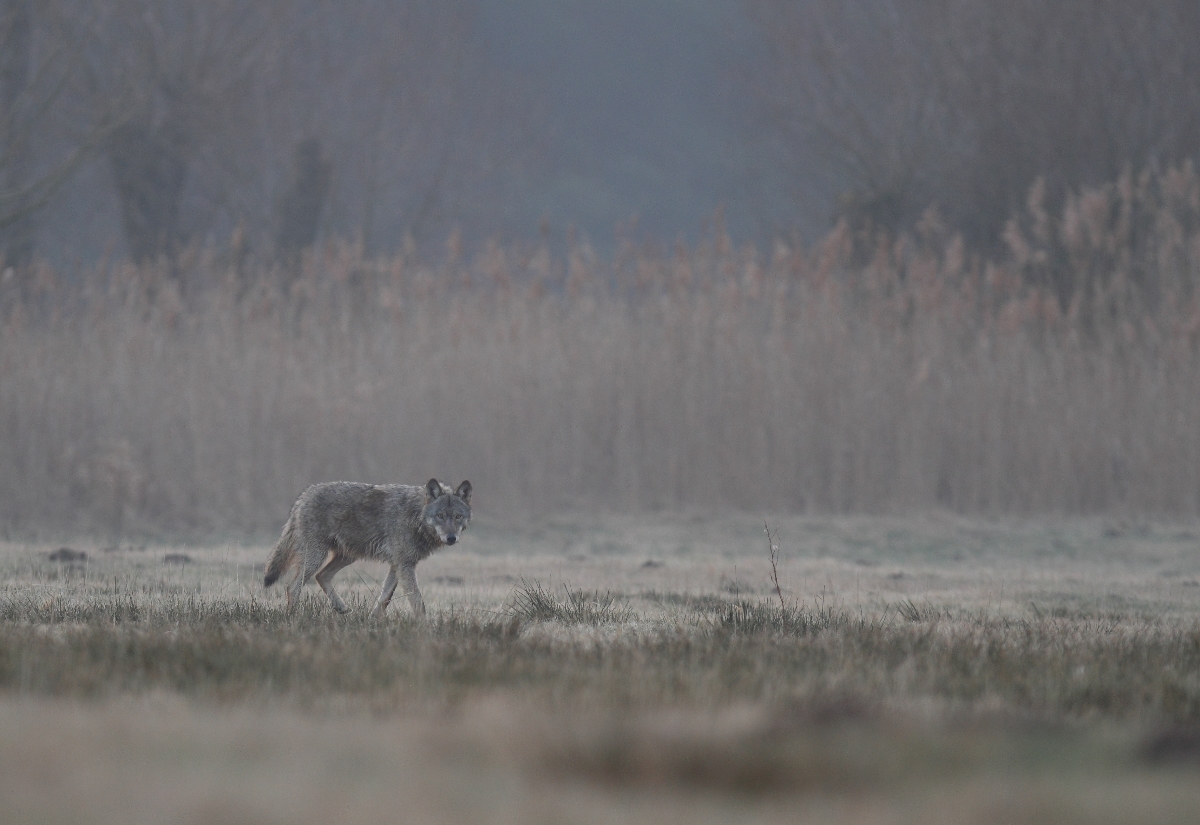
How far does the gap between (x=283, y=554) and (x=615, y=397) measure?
6298 mm

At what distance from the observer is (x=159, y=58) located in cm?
2075

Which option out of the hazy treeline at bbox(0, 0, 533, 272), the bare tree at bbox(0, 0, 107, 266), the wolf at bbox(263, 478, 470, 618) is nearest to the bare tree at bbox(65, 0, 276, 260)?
the hazy treeline at bbox(0, 0, 533, 272)

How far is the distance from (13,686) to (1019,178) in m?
19.1

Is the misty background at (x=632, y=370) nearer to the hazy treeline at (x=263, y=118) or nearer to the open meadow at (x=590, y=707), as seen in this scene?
the hazy treeline at (x=263, y=118)

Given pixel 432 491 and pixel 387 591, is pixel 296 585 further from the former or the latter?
pixel 432 491

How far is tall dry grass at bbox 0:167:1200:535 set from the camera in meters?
11.5

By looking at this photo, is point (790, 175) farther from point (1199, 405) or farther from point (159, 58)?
point (1199, 405)

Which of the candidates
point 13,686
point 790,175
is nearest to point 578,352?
point 13,686

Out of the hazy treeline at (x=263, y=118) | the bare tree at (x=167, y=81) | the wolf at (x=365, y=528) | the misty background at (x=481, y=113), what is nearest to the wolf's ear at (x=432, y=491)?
the wolf at (x=365, y=528)

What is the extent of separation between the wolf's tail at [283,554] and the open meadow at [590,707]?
253 mm

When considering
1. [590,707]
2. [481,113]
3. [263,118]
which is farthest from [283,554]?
[481,113]

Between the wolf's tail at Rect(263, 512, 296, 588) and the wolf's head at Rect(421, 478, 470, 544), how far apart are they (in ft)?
2.05

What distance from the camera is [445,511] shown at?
5961 mm

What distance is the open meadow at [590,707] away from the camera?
2047 mm
